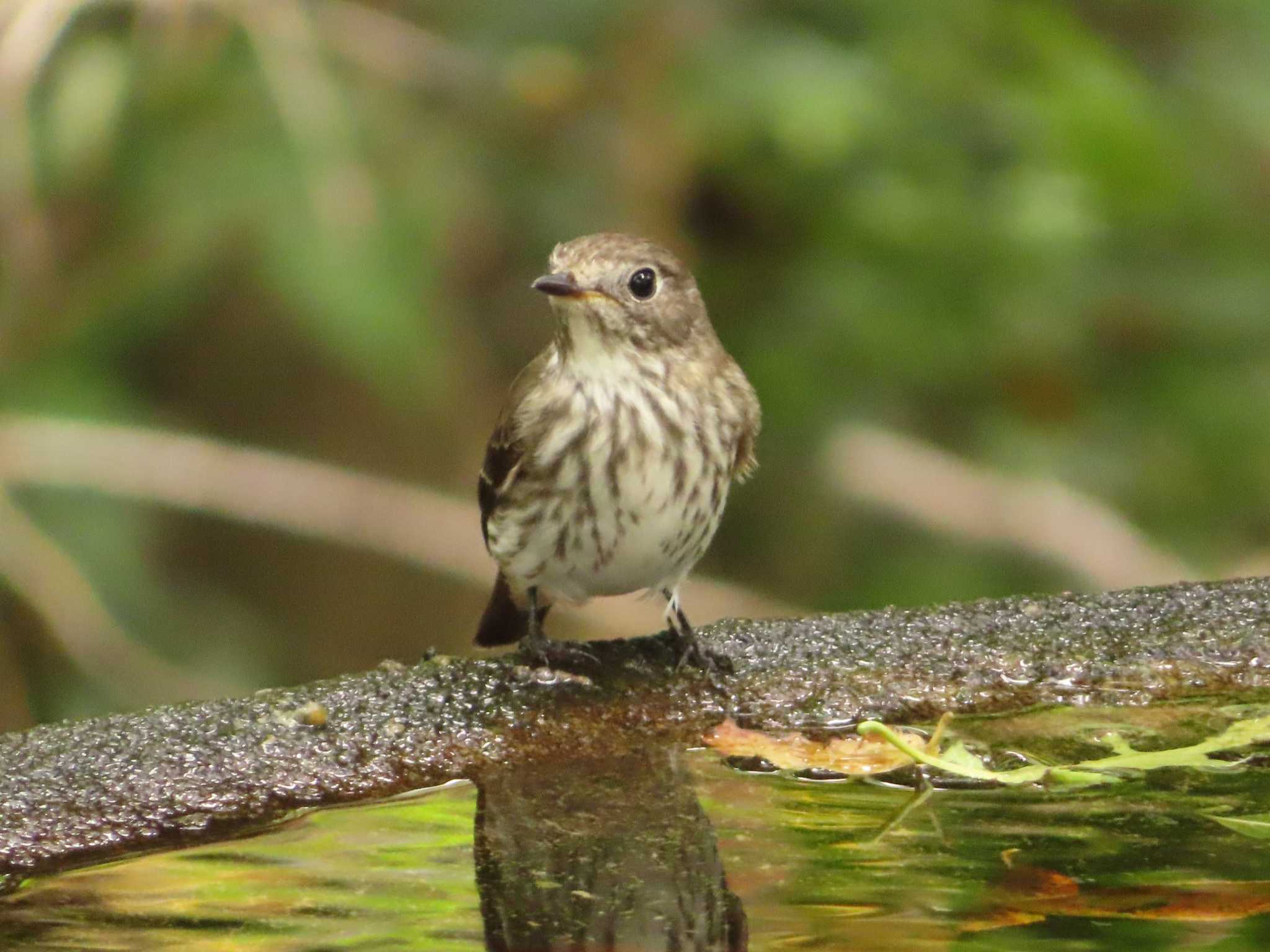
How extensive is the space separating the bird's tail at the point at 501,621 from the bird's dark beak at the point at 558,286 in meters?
0.75

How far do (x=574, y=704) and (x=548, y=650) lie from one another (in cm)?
21

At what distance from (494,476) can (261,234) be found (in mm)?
1436

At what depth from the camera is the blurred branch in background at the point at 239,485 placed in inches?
185

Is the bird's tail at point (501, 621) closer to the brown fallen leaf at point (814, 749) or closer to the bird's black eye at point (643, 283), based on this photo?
the bird's black eye at point (643, 283)

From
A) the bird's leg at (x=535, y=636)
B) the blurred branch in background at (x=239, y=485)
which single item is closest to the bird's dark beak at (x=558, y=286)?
the bird's leg at (x=535, y=636)

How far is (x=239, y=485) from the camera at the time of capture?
4.84m

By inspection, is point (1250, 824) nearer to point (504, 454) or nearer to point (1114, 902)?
point (1114, 902)

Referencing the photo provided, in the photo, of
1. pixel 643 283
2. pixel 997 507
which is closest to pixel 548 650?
pixel 643 283

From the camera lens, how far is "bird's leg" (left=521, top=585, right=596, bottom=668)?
129 inches

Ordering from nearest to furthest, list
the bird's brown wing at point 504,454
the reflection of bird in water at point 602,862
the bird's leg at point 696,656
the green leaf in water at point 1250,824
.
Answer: the reflection of bird in water at point 602,862 → the green leaf in water at point 1250,824 → the bird's leg at point 696,656 → the bird's brown wing at point 504,454

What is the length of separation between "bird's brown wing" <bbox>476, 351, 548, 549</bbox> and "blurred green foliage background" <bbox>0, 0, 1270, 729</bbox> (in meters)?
0.98

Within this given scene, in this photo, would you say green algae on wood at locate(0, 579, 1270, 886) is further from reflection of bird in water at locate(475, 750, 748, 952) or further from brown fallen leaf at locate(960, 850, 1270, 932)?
brown fallen leaf at locate(960, 850, 1270, 932)

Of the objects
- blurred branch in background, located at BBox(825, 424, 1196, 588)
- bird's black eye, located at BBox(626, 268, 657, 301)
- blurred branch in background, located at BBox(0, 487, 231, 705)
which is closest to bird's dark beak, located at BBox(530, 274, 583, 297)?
bird's black eye, located at BBox(626, 268, 657, 301)

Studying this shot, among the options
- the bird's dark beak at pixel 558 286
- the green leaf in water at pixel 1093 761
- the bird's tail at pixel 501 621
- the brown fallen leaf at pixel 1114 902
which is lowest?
the brown fallen leaf at pixel 1114 902
